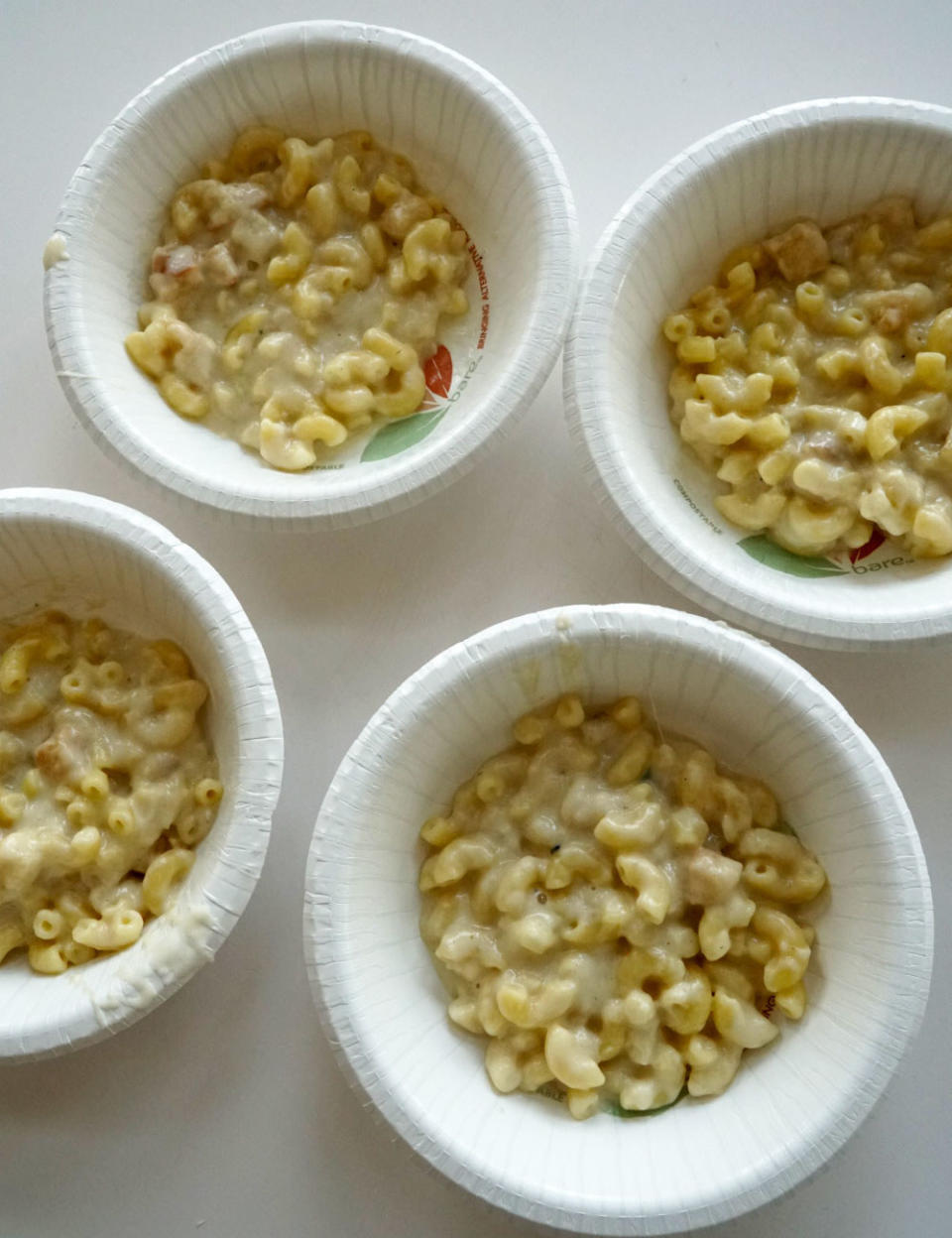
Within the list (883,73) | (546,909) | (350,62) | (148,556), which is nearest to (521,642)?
(546,909)

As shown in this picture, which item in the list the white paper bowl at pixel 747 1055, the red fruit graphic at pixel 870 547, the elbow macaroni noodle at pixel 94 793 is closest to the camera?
the white paper bowl at pixel 747 1055

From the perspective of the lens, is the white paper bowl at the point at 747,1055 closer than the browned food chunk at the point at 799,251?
Yes

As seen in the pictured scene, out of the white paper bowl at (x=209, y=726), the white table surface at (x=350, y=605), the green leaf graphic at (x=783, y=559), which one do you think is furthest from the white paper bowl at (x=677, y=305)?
the white paper bowl at (x=209, y=726)

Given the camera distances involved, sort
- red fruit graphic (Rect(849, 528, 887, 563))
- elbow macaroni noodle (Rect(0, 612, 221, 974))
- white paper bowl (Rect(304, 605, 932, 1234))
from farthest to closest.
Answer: red fruit graphic (Rect(849, 528, 887, 563)) → elbow macaroni noodle (Rect(0, 612, 221, 974)) → white paper bowl (Rect(304, 605, 932, 1234))

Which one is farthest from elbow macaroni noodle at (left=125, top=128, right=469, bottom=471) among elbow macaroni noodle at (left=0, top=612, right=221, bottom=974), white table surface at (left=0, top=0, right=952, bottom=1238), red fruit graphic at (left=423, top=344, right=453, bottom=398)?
elbow macaroni noodle at (left=0, top=612, right=221, bottom=974)

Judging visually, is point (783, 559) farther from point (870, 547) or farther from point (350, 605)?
point (350, 605)

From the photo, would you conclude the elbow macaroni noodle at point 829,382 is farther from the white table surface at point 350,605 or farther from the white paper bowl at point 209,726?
the white paper bowl at point 209,726

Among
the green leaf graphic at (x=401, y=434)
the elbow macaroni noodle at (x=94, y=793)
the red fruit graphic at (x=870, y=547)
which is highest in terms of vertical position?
the green leaf graphic at (x=401, y=434)

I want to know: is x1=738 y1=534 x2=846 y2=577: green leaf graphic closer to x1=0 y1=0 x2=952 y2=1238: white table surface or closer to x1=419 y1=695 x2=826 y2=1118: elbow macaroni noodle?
x1=0 y1=0 x2=952 y2=1238: white table surface
